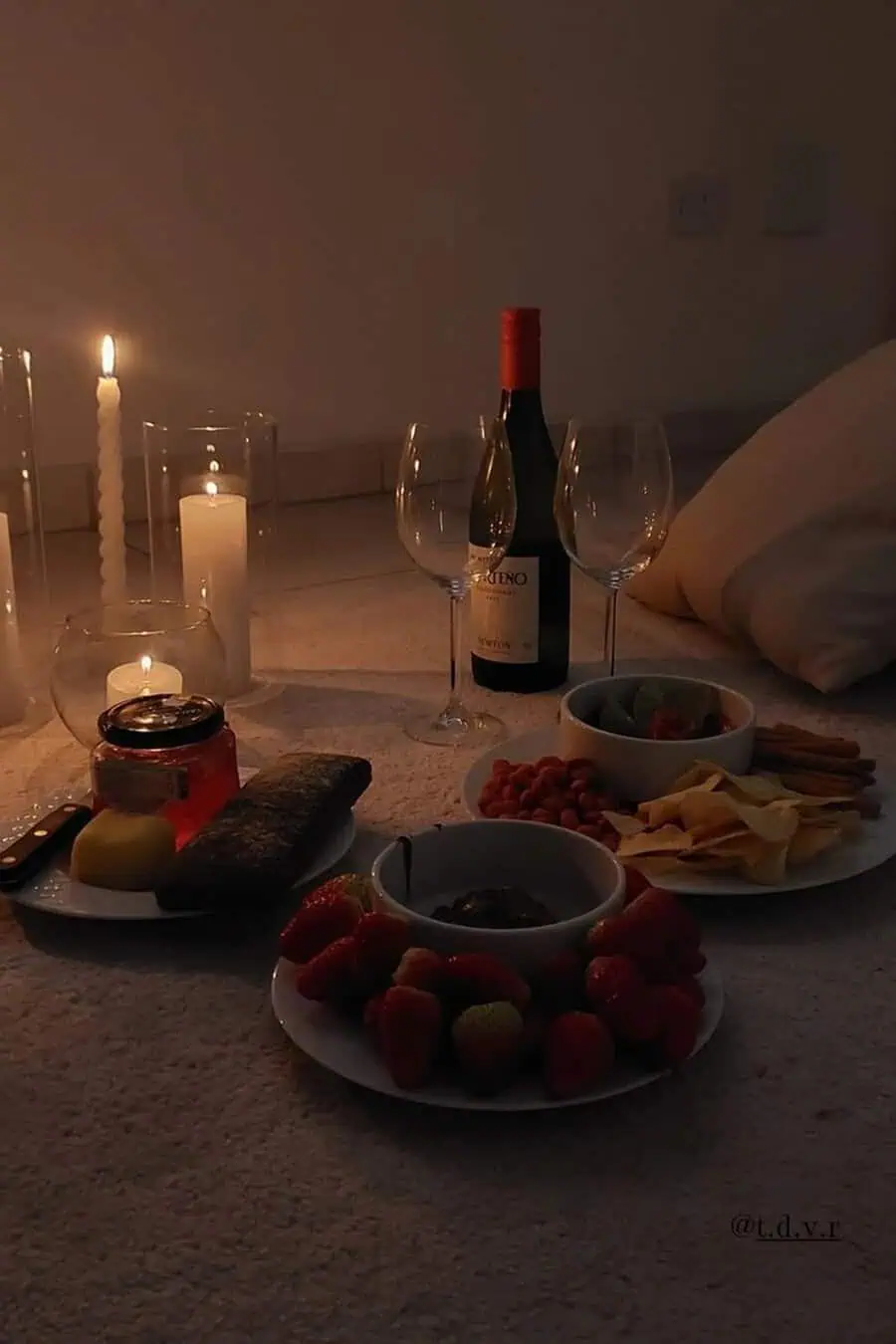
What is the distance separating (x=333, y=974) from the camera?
22.4 inches

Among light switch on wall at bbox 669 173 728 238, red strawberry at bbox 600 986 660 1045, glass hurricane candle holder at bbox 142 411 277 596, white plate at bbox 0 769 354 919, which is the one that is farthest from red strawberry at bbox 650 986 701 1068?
light switch on wall at bbox 669 173 728 238

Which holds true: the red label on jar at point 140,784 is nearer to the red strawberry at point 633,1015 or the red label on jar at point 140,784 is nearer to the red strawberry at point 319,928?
the red strawberry at point 319,928

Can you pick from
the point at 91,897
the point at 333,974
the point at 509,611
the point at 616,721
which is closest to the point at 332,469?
the point at 509,611

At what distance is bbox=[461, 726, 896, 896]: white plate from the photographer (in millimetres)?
689

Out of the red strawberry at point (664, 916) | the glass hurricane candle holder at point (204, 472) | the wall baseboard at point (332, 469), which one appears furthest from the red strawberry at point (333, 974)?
the wall baseboard at point (332, 469)

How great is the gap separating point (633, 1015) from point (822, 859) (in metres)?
0.22

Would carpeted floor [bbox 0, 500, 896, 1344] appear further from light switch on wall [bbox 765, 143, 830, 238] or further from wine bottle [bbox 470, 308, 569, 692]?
light switch on wall [bbox 765, 143, 830, 238]

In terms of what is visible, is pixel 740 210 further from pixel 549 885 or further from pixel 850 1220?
pixel 850 1220

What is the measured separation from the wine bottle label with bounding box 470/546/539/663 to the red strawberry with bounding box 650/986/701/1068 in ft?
1.69

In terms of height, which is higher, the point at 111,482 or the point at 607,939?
the point at 111,482

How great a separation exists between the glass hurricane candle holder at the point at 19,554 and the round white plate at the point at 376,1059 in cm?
48

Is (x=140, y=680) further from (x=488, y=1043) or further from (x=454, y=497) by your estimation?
(x=488, y=1043)

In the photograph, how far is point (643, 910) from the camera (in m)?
0.57

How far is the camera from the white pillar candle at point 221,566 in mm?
1076
